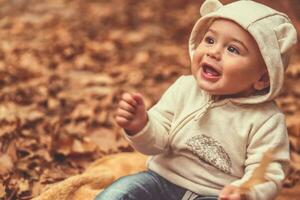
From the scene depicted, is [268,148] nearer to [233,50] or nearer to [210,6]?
[233,50]

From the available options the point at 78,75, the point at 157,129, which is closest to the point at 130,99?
the point at 157,129

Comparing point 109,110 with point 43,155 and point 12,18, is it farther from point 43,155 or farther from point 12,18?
point 12,18

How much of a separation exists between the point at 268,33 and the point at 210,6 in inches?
9.5

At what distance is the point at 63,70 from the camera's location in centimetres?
401

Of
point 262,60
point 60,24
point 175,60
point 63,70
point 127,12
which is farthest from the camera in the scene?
point 127,12

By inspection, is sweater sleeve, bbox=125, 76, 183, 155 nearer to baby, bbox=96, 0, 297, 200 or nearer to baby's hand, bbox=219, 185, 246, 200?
baby, bbox=96, 0, 297, 200

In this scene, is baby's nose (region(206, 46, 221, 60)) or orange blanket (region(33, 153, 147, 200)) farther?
orange blanket (region(33, 153, 147, 200))

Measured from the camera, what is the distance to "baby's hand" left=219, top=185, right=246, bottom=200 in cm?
167

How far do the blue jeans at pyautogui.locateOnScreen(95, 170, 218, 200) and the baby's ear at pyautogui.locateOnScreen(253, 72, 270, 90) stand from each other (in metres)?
0.38

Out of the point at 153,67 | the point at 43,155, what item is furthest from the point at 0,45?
the point at 43,155

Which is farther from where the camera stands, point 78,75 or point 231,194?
point 78,75

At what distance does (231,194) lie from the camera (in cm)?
167

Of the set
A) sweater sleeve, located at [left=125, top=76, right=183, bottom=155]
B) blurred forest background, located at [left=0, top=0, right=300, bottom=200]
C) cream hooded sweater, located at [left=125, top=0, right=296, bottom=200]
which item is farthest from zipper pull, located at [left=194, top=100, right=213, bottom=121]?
blurred forest background, located at [left=0, top=0, right=300, bottom=200]

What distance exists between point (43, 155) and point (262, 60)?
133 cm
